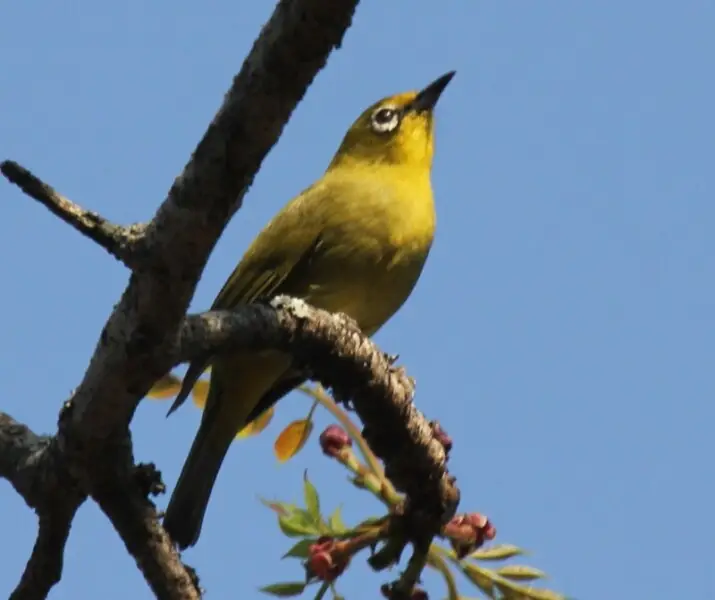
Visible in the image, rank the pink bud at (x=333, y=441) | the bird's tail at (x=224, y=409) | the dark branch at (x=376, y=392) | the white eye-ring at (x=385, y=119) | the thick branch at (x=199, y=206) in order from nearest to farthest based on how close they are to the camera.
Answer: the thick branch at (x=199, y=206) → the dark branch at (x=376, y=392) → the pink bud at (x=333, y=441) → the bird's tail at (x=224, y=409) → the white eye-ring at (x=385, y=119)

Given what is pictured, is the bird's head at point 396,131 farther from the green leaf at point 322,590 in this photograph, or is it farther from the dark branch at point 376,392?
the green leaf at point 322,590

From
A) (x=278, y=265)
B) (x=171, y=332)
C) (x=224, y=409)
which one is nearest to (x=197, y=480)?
(x=224, y=409)

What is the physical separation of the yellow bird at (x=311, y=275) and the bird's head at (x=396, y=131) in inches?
17.8

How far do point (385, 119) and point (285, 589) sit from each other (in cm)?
388

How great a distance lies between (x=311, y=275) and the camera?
532 centimetres

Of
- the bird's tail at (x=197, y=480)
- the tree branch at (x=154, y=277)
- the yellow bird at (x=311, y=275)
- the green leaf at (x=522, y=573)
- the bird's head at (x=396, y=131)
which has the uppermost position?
the bird's head at (x=396, y=131)

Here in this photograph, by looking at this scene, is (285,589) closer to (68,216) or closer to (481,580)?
(481,580)

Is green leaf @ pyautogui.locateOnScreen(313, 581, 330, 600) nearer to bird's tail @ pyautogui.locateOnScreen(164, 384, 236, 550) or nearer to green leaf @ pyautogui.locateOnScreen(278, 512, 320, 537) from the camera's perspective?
green leaf @ pyautogui.locateOnScreen(278, 512, 320, 537)

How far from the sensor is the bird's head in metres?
6.48

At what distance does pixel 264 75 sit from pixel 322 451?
1.42m

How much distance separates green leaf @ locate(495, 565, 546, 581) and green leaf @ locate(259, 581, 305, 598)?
22.1 inches

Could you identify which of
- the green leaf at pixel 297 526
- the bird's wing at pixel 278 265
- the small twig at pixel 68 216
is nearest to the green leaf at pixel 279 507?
the green leaf at pixel 297 526

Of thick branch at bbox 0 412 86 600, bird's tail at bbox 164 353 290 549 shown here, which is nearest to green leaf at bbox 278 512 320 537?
thick branch at bbox 0 412 86 600

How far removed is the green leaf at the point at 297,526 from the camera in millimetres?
3371
